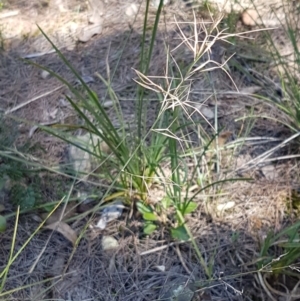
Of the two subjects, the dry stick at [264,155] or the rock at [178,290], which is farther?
the dry stick at [264,155]

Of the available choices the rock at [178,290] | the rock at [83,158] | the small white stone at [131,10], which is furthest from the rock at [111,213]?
the small white stone at [131,10]

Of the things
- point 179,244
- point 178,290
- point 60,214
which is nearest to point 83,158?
point 60,214

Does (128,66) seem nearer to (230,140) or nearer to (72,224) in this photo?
(230,140)

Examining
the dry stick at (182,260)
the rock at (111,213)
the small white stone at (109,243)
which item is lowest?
the dry stick at (182,260)

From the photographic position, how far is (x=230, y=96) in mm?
1978

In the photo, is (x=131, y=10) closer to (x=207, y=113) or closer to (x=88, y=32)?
(x=88, y=32)

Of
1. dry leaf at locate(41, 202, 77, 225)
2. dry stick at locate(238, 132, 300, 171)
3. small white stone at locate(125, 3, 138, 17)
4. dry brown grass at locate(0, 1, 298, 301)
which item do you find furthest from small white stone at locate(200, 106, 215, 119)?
small white stone at locate(125, 3, 138, 17)

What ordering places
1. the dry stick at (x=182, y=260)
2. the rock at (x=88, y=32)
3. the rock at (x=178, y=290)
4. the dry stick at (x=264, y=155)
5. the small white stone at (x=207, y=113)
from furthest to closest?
1. the rock at (x=88, y=32)
2. the small white stone at (x=207, y=113)
3. the dry stick at (x=264, y=155)
4. the dry stick at (x=182, y=260)
5. the rock at (x=178, y=290)

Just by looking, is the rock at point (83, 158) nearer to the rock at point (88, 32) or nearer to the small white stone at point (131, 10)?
the rock at point (88, 32)

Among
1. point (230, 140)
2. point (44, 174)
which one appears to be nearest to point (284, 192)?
point (230, 140)

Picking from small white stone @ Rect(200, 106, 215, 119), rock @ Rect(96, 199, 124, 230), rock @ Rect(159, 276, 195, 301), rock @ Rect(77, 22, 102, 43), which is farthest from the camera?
rock @ Rect(77, 22, 102, 43)

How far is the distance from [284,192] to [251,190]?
0.34 ft

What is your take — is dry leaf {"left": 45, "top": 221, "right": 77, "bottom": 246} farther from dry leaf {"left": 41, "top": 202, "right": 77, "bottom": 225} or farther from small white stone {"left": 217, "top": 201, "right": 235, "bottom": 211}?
small white stone {"left": 217, "top": 201, "right": 235, "bottom": 211}

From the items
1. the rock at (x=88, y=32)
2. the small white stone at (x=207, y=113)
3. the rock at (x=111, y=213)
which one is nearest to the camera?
the rock at (x=111, y=213)
